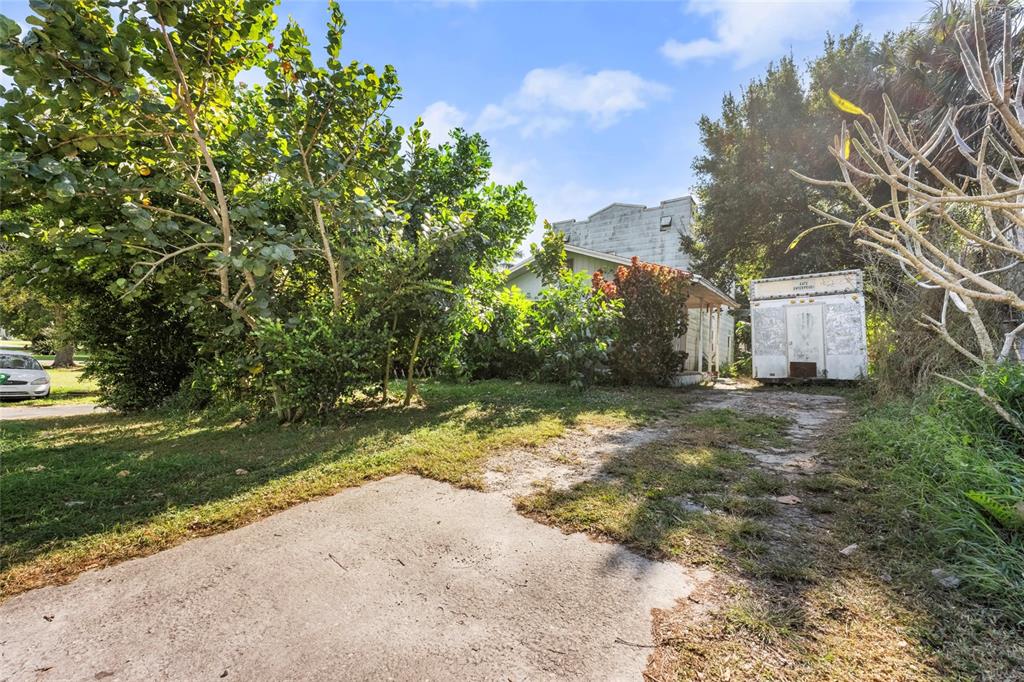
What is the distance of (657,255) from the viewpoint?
20.3m

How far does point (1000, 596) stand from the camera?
1777 millimetres

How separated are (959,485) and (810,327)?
952cm

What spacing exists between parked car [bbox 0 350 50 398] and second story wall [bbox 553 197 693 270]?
1785cm

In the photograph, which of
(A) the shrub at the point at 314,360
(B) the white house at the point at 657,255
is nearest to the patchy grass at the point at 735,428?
(A) the shrub at the point at 314,360

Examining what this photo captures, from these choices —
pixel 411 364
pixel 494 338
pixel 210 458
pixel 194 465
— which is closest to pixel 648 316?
pixel 494 338

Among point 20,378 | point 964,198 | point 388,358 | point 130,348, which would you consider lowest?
point 20,378

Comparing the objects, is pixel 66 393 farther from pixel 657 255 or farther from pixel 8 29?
pixel 657 255

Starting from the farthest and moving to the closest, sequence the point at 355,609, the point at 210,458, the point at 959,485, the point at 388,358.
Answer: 1. the point at 388,358
2. the point at 210,458
3. the point at 959,485
4. the point at 355,609

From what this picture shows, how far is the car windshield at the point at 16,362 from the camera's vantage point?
11.0m

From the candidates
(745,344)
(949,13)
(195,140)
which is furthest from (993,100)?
(745,344)

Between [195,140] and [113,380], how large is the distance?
18.6ft

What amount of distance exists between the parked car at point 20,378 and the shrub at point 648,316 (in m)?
14.9

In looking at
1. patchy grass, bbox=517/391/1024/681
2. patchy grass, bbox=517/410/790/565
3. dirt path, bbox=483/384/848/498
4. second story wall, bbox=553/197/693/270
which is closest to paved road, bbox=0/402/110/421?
dirt path, bbox=483/384/848/498

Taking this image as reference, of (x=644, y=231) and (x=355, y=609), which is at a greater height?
(x=644, y=231)
